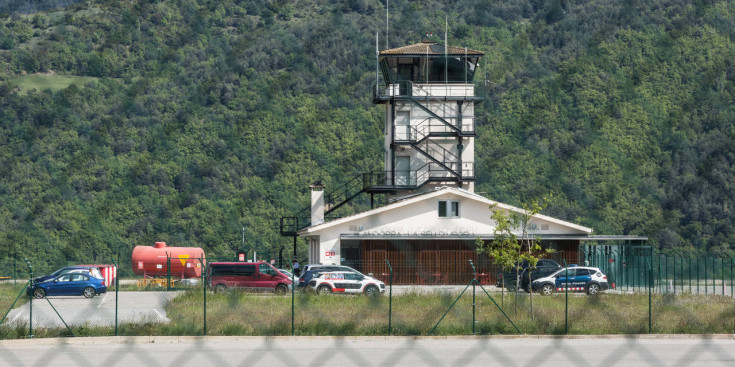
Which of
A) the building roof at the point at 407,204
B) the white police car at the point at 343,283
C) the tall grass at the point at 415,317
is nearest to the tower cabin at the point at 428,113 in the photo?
the building roof at the point at 407,204

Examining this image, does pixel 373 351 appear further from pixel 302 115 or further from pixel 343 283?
pixel 302 115

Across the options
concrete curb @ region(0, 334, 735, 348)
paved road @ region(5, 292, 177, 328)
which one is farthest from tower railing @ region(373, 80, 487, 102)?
concrete curb @ region(0, 334, 735, 348)

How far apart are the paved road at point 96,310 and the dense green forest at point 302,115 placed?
8983 mm

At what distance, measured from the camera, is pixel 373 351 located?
13742 millimetres

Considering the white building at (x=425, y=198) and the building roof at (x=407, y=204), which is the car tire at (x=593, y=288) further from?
the building roof at (x=407, y=204)

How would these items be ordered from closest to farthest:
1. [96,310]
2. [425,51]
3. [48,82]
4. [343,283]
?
[96,310]
[343,283]
[425,51]
[48,82]

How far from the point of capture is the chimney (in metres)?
37.4

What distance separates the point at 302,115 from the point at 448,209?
2639 cm

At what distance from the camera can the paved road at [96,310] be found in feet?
56.2

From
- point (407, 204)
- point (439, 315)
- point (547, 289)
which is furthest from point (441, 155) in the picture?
point (439, 315)

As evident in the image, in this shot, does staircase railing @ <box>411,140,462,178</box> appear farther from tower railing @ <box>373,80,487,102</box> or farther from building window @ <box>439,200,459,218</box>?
building window @ <box>439,200,459,218</box>

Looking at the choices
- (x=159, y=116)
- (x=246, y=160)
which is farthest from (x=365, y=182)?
(x=159, y=116)

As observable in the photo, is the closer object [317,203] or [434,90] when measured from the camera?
[317,203]

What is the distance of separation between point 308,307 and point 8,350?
6779 mm
